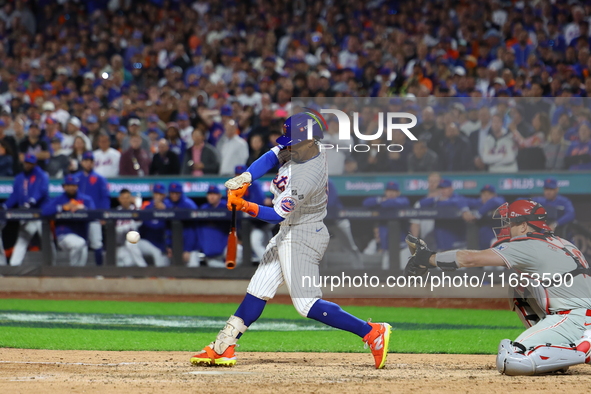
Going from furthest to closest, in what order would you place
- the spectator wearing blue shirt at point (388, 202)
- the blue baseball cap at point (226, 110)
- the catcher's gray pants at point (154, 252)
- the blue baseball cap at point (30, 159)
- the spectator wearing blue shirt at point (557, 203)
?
the blue baseball cap at point (226, 110)
the blue baseball cap at point (30, 159)
the catcher's gray pants at point (154, 252)
the spectator wearing blue shirt at point (388, 202)
the spectator wearing blue shirt at point (557, 203)

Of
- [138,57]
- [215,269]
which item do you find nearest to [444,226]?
[215,269]

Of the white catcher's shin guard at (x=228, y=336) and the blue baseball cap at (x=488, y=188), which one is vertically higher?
the blue baseball cap at (x=488, y=188)

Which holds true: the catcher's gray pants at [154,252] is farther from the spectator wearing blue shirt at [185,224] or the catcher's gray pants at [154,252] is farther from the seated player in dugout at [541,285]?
the seated player in dugout at [541,285]

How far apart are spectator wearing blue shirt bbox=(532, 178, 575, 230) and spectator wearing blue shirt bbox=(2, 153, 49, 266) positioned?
652cm

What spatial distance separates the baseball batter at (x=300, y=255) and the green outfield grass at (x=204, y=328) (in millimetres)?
1251

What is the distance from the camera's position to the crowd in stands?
9.67 meters

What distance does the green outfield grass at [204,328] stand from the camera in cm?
713

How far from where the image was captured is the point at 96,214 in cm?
1109

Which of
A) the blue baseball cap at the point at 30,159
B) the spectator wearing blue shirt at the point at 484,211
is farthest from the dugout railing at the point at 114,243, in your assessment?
the spectator wearing blue shirt at the point at 484,211

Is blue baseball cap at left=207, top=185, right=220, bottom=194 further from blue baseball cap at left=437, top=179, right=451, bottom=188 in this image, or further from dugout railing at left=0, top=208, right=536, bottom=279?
blue baseball cap at left=437, top=179, right=451, bottom=188

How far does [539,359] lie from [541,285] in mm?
484

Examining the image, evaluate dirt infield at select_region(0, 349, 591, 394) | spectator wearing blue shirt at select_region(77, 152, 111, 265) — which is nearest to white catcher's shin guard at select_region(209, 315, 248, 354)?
dirt infield at select_region(0, 349, 591, 394)

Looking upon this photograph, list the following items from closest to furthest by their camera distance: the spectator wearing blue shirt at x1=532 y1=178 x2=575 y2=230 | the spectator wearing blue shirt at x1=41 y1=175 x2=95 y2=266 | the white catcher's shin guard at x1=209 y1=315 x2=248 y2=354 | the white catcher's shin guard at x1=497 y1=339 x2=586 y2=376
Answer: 1. the white catcher's shin guard at x1=497 y1=339 x2=586 y2=376
2. the white catcher's shin guard at x1=209 y1=315 x2=248 y2=354
3. the spectator wearing blue shirt at x1=532 y1=178 x2=575 y2=230
4. the spectator wearing blue shirt at x1=41 y1=175 x2=95 y2=266

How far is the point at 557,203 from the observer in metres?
9.15
